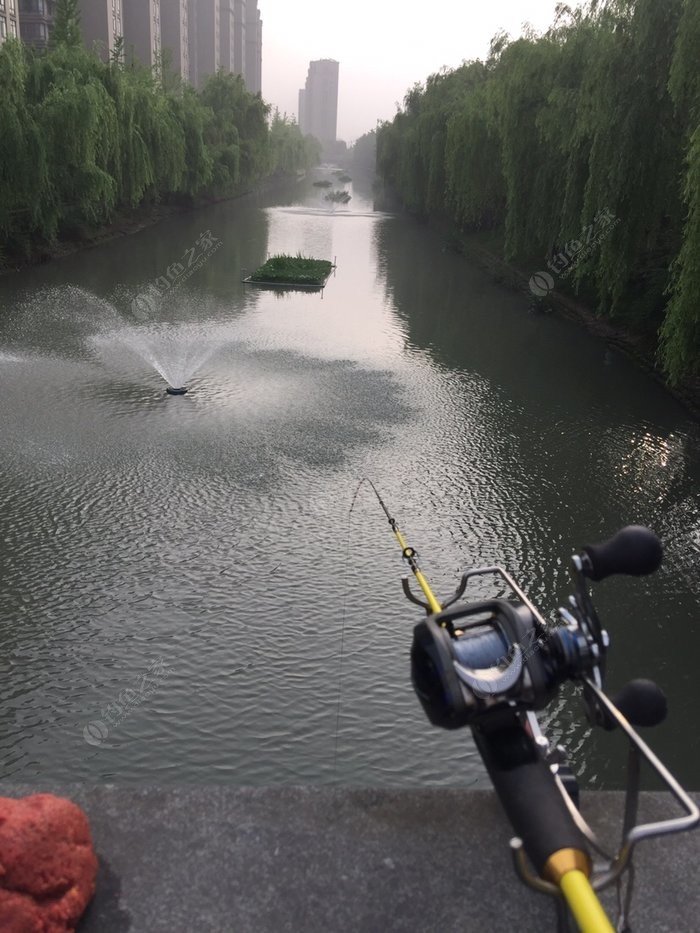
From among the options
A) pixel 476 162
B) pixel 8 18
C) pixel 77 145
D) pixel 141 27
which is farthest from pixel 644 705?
pixel 141 27

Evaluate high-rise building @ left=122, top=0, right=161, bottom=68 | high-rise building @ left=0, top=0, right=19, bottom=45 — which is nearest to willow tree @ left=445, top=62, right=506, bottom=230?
high-rise building @ left=0, top=0, right=19, bottom=45

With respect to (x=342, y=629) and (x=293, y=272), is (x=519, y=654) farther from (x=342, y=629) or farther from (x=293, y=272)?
(x=293, y=272)

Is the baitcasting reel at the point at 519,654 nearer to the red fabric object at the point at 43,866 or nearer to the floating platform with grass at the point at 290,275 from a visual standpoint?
the red fabric object at the point at 43,866

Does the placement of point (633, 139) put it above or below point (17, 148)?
above

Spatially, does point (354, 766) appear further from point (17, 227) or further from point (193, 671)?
point (17, 227)

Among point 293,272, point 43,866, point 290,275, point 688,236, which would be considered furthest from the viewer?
point 293,272

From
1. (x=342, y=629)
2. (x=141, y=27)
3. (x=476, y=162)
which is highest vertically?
(x=141, y=27)

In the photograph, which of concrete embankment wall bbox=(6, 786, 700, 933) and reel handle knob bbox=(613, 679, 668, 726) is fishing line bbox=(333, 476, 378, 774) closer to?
concrete embankment wall bbox=(6, 786, 700, 933)
